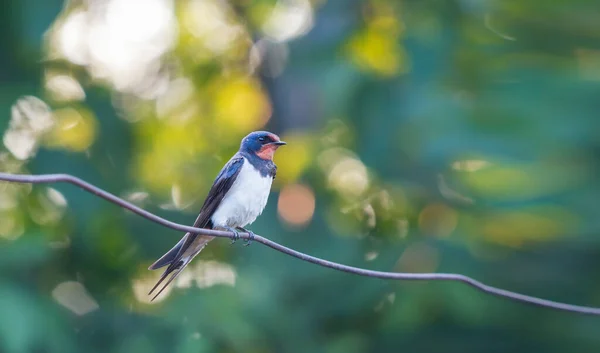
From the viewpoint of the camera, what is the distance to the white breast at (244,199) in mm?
3746

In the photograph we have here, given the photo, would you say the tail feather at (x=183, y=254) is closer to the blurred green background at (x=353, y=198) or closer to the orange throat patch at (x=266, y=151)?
the orange throat patch at (x=266, y=151)

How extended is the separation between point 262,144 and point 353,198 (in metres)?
2.05

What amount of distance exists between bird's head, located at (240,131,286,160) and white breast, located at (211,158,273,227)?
0.08 metres

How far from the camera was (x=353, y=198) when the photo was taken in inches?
228

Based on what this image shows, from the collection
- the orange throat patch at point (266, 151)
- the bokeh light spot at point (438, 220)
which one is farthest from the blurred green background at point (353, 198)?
the orange throat patch at point (266, 151)

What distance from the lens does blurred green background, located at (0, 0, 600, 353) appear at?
4.23 metres

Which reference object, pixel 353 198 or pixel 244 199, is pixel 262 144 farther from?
pixel 353 198

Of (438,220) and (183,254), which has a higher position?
(183,254)

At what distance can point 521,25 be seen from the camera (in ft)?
14.5

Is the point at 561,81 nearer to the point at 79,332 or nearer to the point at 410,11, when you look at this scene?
the point at 410,11

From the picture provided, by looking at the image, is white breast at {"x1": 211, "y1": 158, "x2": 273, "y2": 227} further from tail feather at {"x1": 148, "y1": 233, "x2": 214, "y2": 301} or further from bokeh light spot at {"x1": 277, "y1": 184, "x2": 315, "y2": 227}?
bokeh light spot at {"x1": 277, "y1": 184, "x2": 315, "y2": 227}

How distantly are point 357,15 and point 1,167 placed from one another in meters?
2.77

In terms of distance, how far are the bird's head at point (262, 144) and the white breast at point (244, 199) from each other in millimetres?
79

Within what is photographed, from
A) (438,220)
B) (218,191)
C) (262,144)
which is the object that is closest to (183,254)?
(218,191)
